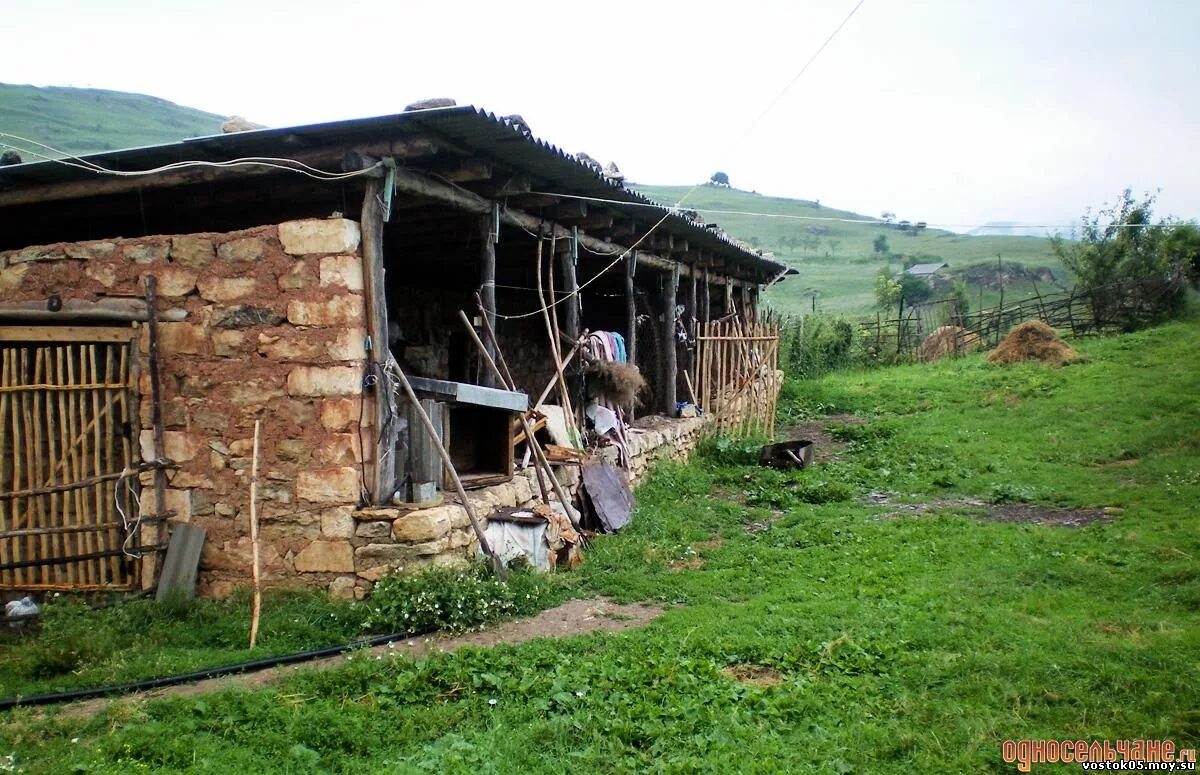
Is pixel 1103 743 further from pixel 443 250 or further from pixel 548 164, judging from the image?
pixel 443 250

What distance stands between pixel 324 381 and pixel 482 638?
218cm

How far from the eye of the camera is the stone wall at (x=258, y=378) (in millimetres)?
5820

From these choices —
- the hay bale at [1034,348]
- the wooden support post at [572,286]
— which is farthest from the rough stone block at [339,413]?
the hay bale at [1034,348]

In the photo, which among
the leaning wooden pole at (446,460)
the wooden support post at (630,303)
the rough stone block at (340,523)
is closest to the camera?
the rough stone block at (340,523)

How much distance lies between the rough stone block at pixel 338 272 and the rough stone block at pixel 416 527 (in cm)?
172

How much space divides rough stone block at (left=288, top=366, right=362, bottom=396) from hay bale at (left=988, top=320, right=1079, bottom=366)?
16.9m

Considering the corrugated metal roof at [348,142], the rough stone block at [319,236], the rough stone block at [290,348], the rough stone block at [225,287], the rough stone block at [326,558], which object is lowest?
the rough stone block at [326,558]

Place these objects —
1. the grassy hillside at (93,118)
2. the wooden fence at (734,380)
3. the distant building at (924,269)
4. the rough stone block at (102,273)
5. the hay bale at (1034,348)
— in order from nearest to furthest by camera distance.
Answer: the rough stone block at (102,273)
the wooden fence at (734,380)
the hay bale at (1034,348)
the grassy hillside at (93,118)
the distant building at (924,269)

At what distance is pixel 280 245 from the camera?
5910mm

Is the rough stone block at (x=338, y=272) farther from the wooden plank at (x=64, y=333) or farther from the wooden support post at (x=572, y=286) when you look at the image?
the wooden support post at (x=572, y=286)

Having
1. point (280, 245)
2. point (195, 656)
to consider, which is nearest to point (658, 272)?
point (280, 245)

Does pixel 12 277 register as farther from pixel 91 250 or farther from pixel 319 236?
pixel 319 236

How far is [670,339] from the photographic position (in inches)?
528

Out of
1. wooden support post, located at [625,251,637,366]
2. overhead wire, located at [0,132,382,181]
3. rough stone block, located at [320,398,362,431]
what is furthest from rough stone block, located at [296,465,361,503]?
wooden support post, located at [625,251,637,366]
